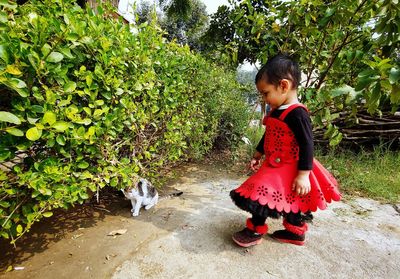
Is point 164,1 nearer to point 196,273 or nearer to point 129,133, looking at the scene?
point 129,133

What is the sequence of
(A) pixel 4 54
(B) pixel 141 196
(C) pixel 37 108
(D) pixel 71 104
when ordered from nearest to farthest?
(A) pixel 4 54 → (C) pixel 37 108 → (D) pixel 71 104 → (B) pixel 141 196

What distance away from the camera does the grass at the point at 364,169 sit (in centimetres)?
311

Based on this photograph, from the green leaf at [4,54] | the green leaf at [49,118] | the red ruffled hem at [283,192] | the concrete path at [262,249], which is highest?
the green leaf at [4,54]

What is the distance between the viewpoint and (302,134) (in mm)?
1654

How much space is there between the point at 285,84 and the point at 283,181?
0.66 metres

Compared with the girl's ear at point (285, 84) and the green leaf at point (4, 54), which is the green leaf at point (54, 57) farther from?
the girl's ear at point (285, 84)

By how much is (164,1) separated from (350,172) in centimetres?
1545

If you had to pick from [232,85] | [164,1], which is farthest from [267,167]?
[164,1]

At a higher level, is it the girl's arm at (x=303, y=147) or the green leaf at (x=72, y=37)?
the green leaf at (x=72, y=37)

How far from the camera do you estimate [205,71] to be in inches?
138

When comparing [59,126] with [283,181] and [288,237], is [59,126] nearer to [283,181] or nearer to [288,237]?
[283,181]

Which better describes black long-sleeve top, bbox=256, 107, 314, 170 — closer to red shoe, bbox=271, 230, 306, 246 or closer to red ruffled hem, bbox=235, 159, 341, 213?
red ruffled hem, bbox=235, 159, 341, 213

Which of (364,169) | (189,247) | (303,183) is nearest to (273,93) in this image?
(303,183)

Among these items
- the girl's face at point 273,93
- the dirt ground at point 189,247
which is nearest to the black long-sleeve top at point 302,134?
the girl's face at point 273,93
